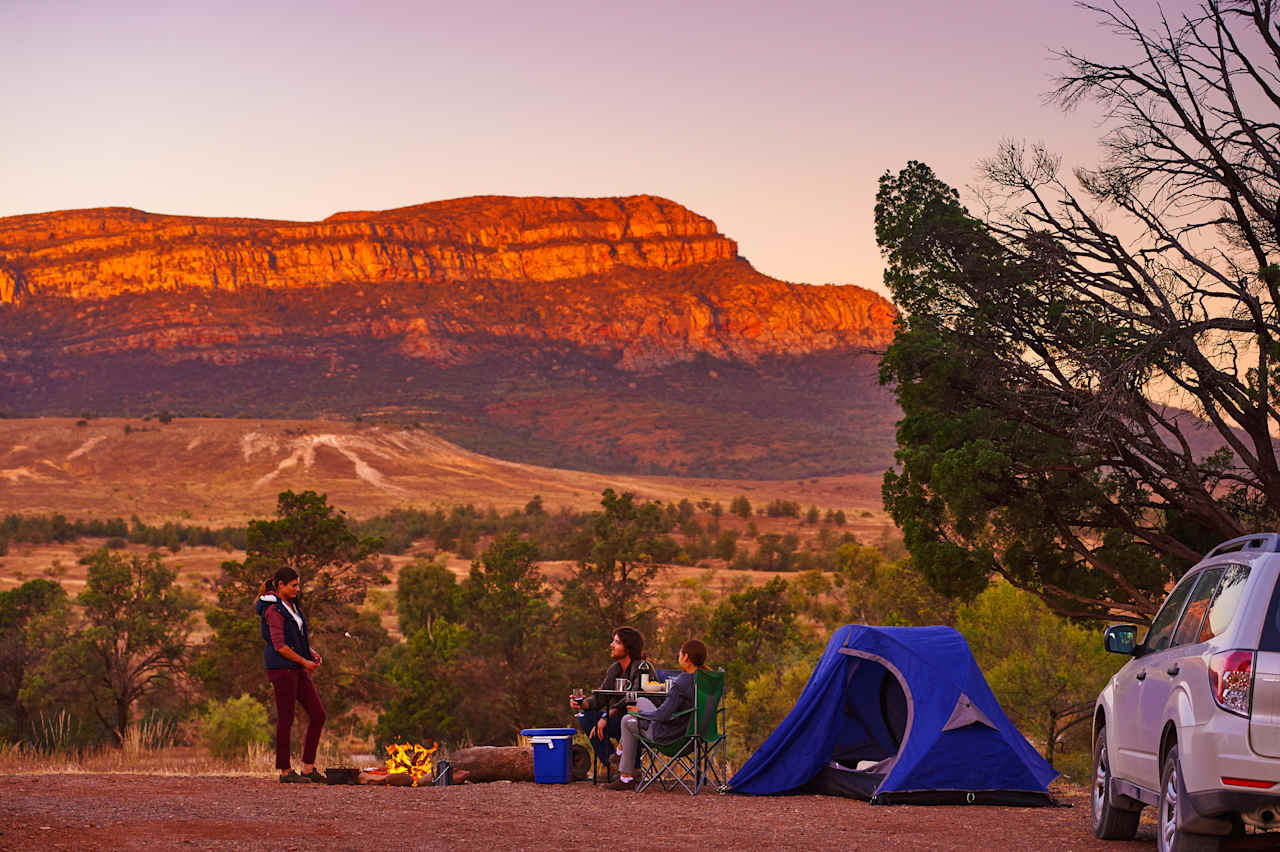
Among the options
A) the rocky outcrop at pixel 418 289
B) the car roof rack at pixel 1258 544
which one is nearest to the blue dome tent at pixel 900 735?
the car roof rack at pixel 1258 544

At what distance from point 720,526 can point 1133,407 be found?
2381 inches

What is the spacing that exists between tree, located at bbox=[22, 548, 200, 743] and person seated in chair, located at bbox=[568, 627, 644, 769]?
15.5 meters

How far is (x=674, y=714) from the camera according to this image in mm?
11438

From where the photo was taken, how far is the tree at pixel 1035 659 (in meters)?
22.4

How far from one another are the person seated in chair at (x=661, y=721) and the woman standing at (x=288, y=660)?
8.41 feet

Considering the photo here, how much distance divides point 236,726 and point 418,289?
13809 cm

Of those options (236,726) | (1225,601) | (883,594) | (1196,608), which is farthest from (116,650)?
(1225,601)

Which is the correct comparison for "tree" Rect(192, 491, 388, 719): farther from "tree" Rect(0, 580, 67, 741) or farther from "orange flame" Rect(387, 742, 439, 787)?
"orange flame" Rect(387, 742, 439, 787)

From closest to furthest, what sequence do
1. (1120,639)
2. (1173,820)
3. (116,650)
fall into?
(1173,820)
(1120,639)
(116,650)

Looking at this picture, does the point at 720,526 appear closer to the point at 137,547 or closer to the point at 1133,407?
the point at 137,547

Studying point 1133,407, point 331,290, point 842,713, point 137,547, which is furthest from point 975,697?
point 331,290

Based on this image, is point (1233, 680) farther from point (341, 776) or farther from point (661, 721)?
point (341, 776)

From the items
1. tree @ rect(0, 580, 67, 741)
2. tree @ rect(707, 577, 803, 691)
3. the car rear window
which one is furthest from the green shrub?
the car rear window

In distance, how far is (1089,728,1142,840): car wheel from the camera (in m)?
8.52
